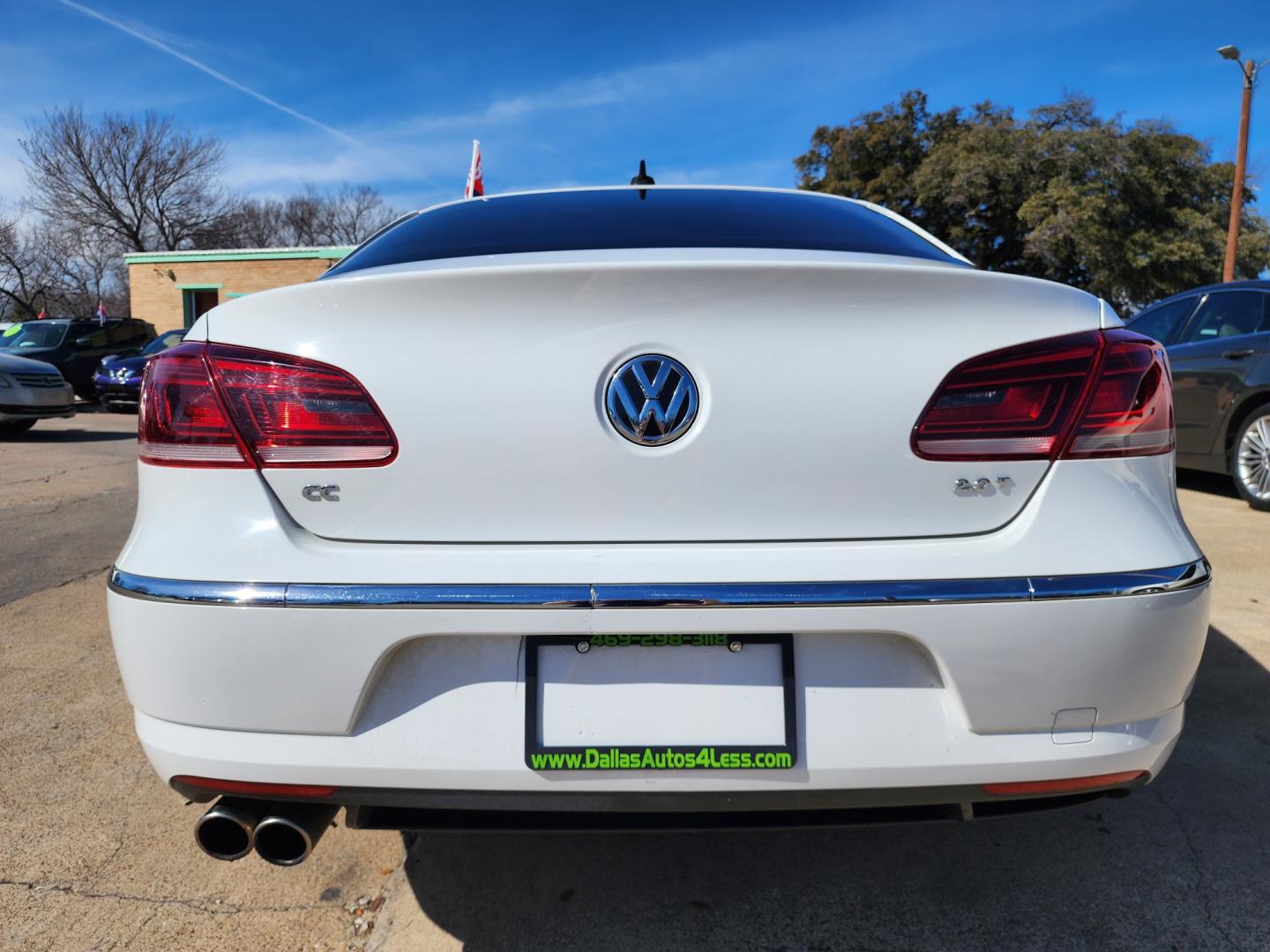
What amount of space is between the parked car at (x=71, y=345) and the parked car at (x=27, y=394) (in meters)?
5.26

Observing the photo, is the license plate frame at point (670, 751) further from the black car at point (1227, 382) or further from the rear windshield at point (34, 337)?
the rear windshield at point (34, 337)

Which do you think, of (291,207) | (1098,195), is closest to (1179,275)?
(1098,195)

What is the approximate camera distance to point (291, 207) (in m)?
53.4

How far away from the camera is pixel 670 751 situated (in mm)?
1340

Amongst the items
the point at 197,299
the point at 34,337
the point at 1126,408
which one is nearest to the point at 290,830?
the point at 1126,408

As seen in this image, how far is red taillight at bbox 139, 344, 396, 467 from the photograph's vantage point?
53.9 inches

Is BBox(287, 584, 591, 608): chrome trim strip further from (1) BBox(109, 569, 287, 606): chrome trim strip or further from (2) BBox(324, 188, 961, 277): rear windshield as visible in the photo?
(2) BBox(324, 188, 961, 277): rear windshield

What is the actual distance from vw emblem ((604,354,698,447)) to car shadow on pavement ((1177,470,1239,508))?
635 cm

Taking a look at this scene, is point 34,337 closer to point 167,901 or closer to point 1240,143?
point 167,901

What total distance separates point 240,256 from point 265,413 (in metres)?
28.8

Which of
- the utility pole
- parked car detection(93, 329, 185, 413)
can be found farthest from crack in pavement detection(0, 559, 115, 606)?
the utility pole

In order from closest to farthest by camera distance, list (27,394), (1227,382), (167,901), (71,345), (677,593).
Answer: (677,593)
(167,901)
(1227,382)
(27,394)
(71,345)

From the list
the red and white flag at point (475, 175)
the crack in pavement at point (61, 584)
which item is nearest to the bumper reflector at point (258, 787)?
the crack in pavement at point (61, 584)

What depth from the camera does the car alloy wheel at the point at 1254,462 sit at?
17.9ft
